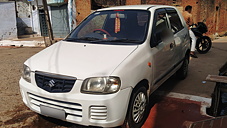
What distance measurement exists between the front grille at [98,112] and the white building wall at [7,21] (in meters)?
16.5

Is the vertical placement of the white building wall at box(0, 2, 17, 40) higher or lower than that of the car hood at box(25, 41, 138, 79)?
higher

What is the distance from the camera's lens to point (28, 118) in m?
3.43

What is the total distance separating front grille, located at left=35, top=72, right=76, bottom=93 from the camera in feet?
8.22

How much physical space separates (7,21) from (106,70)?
16622 mm

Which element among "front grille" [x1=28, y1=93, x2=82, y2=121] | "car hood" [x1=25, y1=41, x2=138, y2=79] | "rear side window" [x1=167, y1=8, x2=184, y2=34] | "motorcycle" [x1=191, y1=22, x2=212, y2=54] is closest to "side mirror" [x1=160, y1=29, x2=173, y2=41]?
"rear side window" [x1=167, y1=8, x2=184, y2=34]

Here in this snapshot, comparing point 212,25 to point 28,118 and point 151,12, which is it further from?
point 28,118

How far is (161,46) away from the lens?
3477mm

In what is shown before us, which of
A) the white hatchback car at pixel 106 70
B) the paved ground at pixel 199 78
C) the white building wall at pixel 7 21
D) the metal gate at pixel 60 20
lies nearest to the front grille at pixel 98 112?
the white hatchback car at pixel 106 70

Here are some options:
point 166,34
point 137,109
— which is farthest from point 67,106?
point 166,34

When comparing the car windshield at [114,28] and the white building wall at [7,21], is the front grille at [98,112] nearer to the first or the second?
the car windshield at [114,28]

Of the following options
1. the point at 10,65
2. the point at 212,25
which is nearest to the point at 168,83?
the point at 10,65

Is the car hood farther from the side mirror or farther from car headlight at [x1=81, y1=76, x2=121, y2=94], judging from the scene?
the side mirror

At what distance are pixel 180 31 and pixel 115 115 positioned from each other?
2883mm

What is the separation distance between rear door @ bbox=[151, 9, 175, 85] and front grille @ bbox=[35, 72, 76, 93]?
136 centimetres
